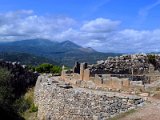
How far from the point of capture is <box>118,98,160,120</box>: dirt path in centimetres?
2045

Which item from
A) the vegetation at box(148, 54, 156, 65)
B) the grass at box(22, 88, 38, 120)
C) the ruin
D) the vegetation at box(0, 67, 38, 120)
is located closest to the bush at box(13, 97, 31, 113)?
the vegetation at box(0, 67, 38, 120)

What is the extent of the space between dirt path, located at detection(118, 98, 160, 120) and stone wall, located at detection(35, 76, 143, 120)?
3.44 feet

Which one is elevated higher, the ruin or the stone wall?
the ruin

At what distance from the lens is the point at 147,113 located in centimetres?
2114

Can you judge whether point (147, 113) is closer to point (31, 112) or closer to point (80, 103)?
point (80, 103)

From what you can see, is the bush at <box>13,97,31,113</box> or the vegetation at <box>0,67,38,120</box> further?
the bush at <box>13,97,31,113</box>

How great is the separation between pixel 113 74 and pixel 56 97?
5.80 metres

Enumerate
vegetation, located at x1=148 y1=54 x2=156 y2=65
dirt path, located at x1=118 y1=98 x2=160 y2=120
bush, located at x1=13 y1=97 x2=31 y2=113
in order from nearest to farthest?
dirt path, located at x1=118 y1=98 x2=160 y2=120 → vegetation, located at x1=148 y1=54 x2=156 y2=65 → bush, located at x1=13 y1=97 x2=31 y2=113

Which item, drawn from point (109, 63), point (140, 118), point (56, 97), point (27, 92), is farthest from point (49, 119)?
point (27, 92)

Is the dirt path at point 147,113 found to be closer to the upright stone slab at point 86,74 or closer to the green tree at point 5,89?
the upright stone slab at point 86,74

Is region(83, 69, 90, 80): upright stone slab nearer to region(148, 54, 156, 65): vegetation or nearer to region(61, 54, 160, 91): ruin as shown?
region(61, 54, 160, 91): ruin

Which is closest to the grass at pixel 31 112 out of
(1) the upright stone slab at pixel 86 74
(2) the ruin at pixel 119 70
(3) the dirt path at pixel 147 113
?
(2) the ruin at pixel 119 70

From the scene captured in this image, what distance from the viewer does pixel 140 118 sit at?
2041 centimetres

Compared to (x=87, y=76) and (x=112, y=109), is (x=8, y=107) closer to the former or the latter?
(x=87, y=76)
